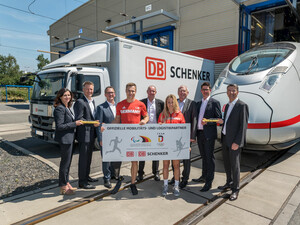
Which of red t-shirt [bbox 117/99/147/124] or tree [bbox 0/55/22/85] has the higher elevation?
tree [bbox 0/55/22/85]

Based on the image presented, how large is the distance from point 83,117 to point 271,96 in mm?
3952

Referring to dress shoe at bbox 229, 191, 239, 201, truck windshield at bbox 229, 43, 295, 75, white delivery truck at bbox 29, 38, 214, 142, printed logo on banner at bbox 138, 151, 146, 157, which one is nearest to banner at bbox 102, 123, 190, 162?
printed logo on banner at bbox 138, 151, 146, 157

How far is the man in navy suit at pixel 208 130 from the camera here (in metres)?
3.66

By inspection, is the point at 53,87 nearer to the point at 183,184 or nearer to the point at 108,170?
the point at 108,170

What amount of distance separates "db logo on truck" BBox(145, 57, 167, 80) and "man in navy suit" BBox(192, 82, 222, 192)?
307 cm

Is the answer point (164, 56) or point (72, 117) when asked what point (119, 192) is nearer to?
point (72, 117)

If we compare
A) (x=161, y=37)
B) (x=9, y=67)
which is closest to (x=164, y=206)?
(x=161, y=37)

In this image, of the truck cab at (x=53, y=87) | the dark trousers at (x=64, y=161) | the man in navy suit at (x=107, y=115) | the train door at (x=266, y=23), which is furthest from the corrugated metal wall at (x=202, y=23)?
the dark trousers at (x=64, y=161)

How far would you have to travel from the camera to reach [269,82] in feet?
15.5

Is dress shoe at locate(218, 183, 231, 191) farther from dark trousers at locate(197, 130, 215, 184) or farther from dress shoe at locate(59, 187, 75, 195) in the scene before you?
dress shoe at locate(59, 187, 75, 195)

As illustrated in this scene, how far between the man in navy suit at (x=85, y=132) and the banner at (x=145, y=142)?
374mm

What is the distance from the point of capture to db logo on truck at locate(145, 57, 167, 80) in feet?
21.4

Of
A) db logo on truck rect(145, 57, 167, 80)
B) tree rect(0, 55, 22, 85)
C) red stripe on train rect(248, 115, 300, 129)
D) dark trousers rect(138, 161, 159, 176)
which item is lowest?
dark trousers rect(138, 161, 159, 176)

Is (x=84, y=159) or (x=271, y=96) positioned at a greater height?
(x=271, y=96)
